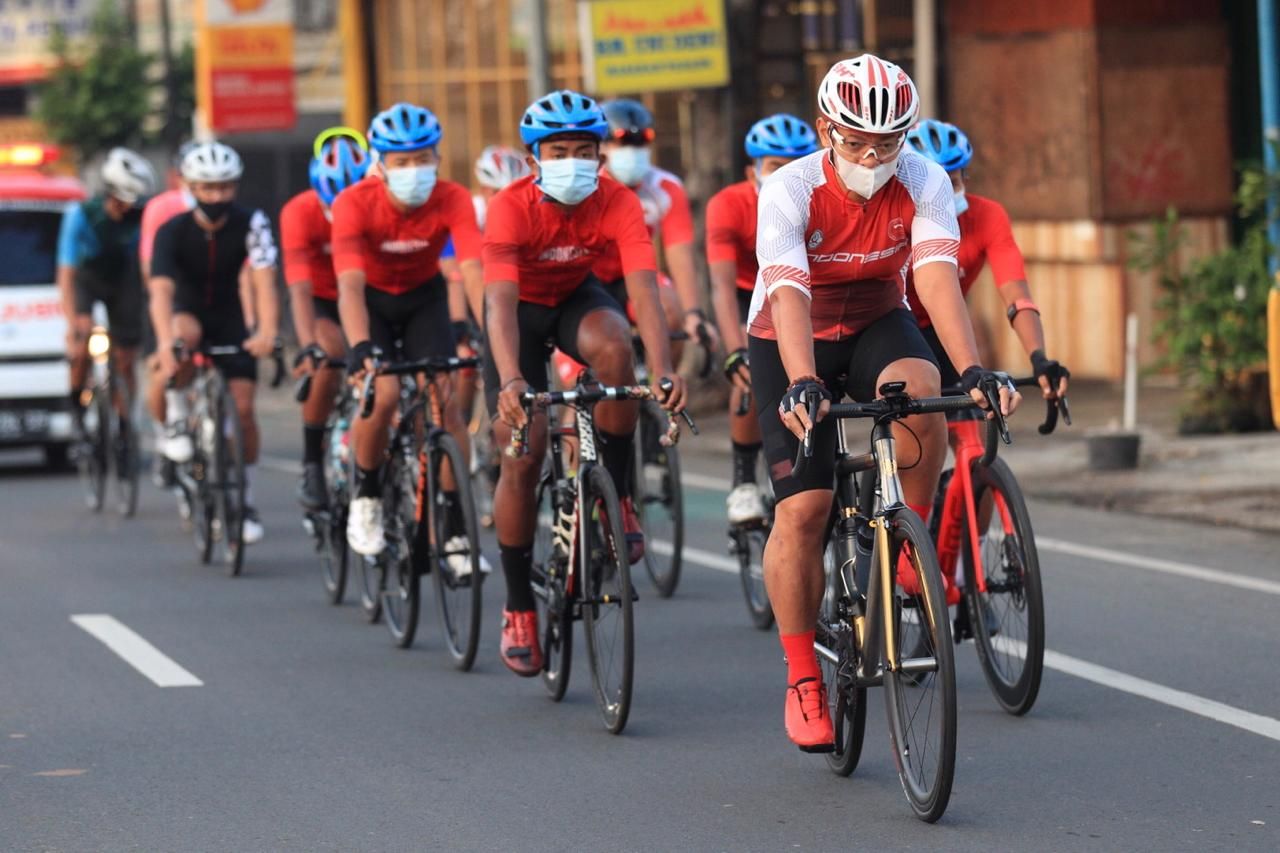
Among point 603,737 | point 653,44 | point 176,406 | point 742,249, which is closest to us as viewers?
point 603,737

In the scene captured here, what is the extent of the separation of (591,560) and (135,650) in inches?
101

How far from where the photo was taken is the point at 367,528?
9.87m

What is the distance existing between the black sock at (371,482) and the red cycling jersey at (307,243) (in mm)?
1072

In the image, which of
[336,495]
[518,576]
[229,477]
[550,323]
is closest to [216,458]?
[229,477]

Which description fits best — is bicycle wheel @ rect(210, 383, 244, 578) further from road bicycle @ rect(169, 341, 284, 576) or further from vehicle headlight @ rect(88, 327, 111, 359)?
vehicle headlight @ rect(88, 327, 111, 359)

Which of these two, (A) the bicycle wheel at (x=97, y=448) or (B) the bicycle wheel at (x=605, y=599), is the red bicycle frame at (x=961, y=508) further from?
(A) the bicycle wheel at (x=97, y=448)

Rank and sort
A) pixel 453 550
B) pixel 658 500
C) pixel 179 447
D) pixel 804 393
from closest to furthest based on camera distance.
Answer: pixel 804 393
pixel 453 550
pixel 658 500
pixel 179 447

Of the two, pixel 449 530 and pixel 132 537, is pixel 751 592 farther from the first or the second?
pixel 132 537

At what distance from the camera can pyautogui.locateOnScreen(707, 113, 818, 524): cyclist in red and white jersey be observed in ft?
31.9

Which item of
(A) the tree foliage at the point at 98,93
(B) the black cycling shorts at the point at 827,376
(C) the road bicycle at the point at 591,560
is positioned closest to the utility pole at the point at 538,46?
(C) the road bicycle at the point at 591,560

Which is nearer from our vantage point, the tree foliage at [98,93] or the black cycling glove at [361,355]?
the black cycling glove at [361,355]

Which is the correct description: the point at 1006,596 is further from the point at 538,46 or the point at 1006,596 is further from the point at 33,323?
the point at 538,46

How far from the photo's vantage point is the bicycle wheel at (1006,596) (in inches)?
293

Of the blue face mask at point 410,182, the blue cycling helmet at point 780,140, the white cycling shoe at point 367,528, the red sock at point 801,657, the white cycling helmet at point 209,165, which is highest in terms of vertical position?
the white cycling helmet at point 209,165
